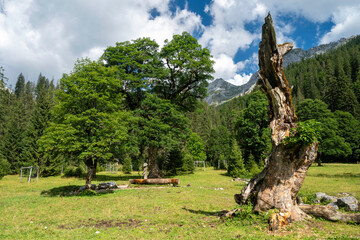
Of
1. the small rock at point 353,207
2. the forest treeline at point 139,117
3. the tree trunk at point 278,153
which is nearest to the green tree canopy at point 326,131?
the forest treeline at point 139,117

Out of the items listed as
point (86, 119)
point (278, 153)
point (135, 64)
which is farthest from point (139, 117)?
point (278, 153)

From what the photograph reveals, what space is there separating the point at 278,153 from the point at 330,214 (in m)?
3.19

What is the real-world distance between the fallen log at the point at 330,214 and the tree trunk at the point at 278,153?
411 mm

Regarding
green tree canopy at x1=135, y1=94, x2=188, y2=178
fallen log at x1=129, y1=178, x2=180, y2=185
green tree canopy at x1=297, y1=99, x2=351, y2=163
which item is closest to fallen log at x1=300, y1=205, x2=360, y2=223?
fallen log at x1=129, y1=178, x2=180, y2=185

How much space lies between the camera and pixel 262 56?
9148 mm

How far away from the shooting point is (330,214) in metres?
8.22

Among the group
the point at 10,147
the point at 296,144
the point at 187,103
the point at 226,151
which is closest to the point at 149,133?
the point at 187,103

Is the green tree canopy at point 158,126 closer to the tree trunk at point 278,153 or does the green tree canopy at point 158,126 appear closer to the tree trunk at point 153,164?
the tree trunk at point 153,164

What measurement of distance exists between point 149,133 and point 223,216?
55.1ft

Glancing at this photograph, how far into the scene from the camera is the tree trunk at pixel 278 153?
26.9ft

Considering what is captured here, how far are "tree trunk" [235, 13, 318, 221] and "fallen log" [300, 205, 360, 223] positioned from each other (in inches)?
16.2

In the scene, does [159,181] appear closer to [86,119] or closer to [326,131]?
[86,119]

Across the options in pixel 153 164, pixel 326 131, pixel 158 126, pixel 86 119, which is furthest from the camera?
pixel 326 131

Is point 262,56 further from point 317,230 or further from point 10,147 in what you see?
point 10,147
